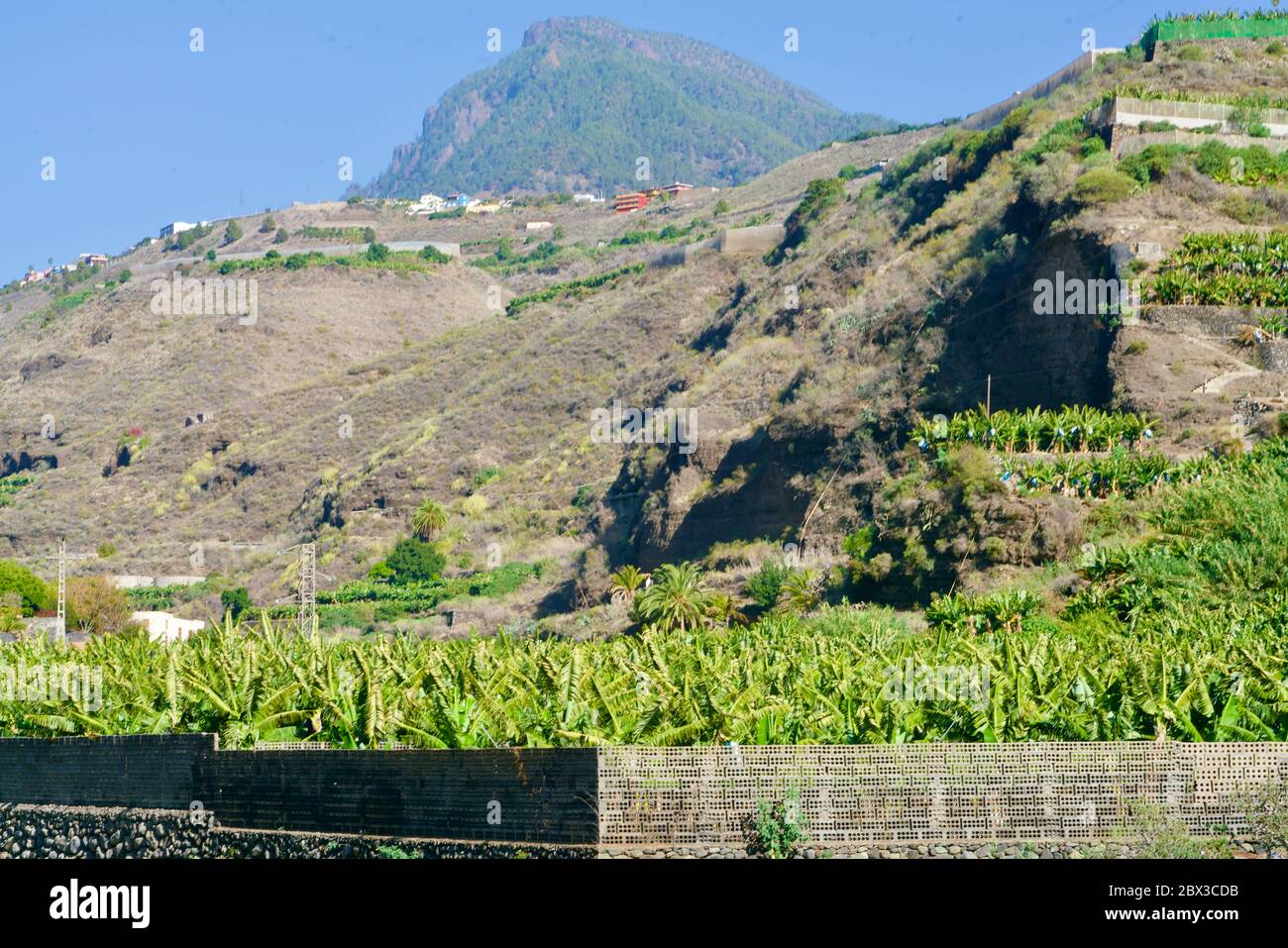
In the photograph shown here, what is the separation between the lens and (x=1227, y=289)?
46.2 m

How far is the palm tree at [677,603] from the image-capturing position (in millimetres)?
47594

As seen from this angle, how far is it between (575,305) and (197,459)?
1017 inches

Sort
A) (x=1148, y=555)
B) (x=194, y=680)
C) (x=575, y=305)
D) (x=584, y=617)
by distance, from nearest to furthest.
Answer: (x=194, y=680), (x=1148, y=555), (x=584, y=617), (x=575, y=305)

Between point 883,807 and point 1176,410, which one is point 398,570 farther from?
point 883,807

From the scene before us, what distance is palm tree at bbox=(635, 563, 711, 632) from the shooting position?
4759 cm

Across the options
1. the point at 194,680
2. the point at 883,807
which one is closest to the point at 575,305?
the point at 194,680

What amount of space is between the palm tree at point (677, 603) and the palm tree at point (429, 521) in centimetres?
3016

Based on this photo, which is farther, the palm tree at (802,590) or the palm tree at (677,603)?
the palm tree at (677,603)

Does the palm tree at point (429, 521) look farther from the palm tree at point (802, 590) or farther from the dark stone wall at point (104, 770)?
the dark stone wall at point (104, 770)

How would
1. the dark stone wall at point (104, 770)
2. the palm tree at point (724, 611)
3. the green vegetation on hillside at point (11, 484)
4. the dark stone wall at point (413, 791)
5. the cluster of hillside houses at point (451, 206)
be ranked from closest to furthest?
the dark stone wall at point (413, 791), the dark stone wall at point (104, 770), the palm tree at point (724, 611), the green vegetation on hillside at point (11, 484), the cluster of hillside houses at point (451, 206)

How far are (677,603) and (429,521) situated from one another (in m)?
32.0

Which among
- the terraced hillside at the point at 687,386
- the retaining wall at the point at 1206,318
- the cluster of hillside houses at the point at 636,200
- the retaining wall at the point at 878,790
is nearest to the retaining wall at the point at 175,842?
the retaining wall at the point at 878,790

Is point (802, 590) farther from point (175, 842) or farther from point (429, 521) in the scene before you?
point (429, 521)

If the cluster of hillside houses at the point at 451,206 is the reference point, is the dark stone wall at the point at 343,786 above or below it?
below
